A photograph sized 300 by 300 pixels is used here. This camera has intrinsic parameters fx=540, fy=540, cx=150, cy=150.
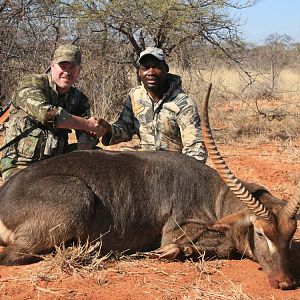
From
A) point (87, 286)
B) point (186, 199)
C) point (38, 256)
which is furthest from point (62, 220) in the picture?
point (186, 199)

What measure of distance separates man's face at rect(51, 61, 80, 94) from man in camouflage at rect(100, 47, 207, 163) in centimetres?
60

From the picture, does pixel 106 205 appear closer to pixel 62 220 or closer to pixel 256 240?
pixel 62 220

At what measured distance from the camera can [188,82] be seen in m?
12.9

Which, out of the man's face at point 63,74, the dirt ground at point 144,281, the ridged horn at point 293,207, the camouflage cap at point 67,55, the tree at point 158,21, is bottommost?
the dirt ground at point 144,281

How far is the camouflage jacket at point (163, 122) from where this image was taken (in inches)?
247

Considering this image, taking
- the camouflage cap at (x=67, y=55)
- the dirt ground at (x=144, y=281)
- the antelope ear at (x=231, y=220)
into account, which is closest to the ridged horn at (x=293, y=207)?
the antelope ear at (x=231, y=220)

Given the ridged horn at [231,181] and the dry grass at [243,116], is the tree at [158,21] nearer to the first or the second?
the dry grass at [243,116]

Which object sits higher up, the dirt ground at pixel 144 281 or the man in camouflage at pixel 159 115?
the man in camouflage at pixel 159 115

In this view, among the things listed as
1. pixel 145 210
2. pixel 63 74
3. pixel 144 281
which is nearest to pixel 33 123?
pixel 63 74

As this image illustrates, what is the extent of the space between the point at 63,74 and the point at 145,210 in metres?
1.96

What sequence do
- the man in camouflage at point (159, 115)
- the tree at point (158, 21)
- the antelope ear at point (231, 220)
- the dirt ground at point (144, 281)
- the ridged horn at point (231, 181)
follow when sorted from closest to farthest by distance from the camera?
the dirt ground at point (144, 281) → the ridged horn at point (231, 181) → the antelope ear at point (231, 220) → the man in camouflage at point (159, 115) → the tree at point (158, 21)

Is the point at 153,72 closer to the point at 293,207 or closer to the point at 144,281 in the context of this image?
the point at 293,207

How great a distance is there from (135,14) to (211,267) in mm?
7143

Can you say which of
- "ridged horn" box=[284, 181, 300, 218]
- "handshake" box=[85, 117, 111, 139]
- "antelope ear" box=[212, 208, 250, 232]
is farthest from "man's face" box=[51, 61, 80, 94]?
"ridged horn" box=[284, 181, 300, 218]
